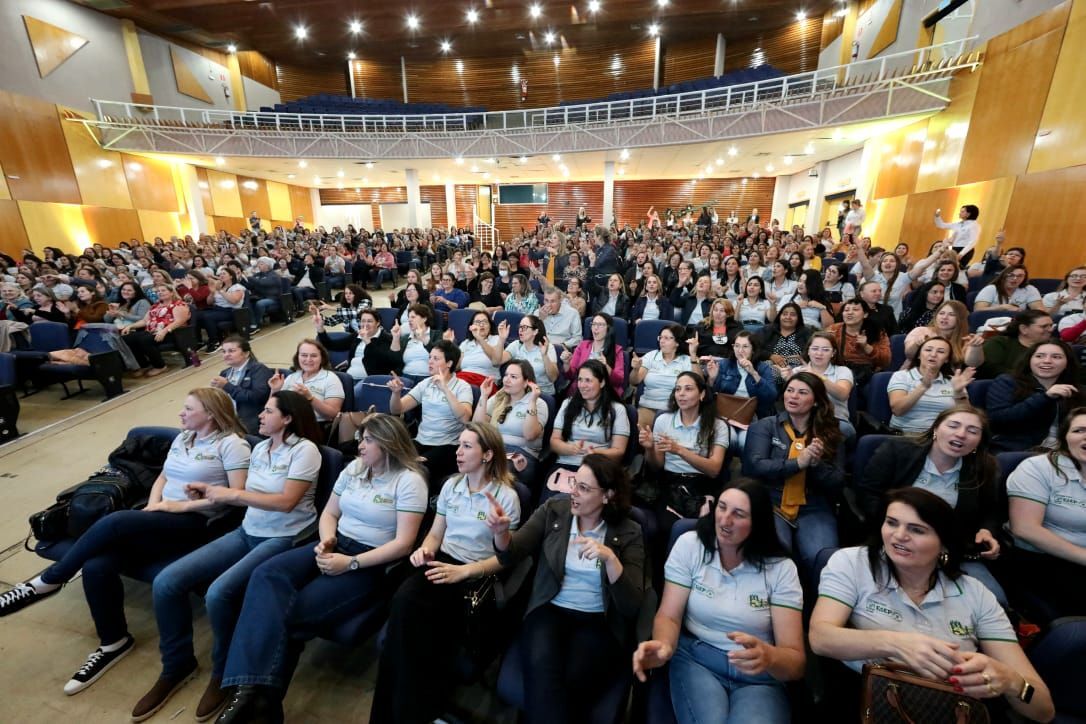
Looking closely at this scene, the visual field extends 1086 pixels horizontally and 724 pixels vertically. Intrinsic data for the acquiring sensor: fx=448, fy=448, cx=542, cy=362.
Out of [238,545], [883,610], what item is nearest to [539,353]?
[238,545]

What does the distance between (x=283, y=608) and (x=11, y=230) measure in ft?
44.0

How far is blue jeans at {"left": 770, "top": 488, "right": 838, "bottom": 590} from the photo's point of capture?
1872 millimetres

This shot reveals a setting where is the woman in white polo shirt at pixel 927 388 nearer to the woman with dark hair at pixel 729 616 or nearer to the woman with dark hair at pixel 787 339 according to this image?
the woman with dark hair at pixel 787 339

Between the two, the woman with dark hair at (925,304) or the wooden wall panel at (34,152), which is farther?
the wooden wall panel at (34,152)

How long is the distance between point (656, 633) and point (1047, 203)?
8120mm

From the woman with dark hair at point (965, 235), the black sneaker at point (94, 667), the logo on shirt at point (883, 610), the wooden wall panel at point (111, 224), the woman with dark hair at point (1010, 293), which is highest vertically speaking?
the wooden wall panel at point (111, 224)

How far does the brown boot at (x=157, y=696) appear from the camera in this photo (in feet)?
5.49

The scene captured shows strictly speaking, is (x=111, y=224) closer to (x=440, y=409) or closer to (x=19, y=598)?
(x=19, y=598)

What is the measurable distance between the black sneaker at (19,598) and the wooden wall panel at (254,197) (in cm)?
1809

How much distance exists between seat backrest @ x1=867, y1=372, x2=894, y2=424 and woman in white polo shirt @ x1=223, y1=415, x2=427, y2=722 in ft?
8.69

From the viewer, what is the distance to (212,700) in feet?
5.49

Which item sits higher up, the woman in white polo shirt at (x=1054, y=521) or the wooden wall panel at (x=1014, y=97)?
the wooden wall panel at (x=1014, y=97)

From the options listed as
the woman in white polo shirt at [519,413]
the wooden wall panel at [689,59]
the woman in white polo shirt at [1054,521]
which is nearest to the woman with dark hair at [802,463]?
the woman in white polo shirt at [1054,521]

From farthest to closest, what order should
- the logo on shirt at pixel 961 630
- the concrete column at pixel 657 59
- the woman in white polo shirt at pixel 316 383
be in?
the concrete column at pixel 657 59, the woman in white polo shirt at pixel 316 383, the logo on shirt at pixel 961 630
